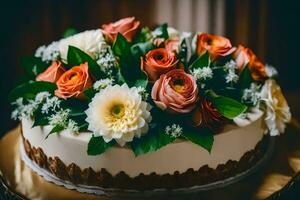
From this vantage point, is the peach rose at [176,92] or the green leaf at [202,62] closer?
the peach rose at [176,92]

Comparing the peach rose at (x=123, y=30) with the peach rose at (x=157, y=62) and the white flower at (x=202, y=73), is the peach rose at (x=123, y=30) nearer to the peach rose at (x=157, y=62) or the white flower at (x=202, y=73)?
the peach rose at (x=157, y=62)

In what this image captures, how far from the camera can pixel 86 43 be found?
1.77 m

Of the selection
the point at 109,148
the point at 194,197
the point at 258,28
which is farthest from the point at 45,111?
the point at 258,28

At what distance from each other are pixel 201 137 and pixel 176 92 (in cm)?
15

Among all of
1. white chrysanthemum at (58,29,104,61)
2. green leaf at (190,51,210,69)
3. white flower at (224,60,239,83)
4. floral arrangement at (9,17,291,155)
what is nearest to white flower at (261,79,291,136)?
floral arrangement at (9,17,291,155)

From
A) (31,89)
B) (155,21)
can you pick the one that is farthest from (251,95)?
(155,21)

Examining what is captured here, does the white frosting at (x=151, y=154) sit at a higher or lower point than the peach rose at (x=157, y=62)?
lower

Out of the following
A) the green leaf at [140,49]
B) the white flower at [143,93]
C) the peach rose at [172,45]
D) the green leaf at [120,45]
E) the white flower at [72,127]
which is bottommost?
the white flower at [72,127]

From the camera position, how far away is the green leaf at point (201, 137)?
1509mm

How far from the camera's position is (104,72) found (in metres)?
1.68

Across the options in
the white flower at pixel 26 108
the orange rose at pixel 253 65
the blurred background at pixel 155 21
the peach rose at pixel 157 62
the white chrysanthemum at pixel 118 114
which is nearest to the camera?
the white chrysanthemum at pixel 118 114

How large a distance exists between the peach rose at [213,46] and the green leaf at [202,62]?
108 millimetres

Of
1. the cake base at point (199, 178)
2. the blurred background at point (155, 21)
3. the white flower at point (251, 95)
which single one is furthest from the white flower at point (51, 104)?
the blurred background at point (155, 21)

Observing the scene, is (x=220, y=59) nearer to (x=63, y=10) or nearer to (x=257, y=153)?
(x=257, y=153)
